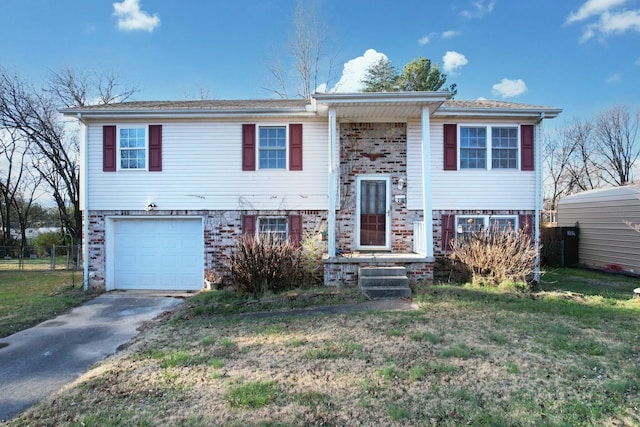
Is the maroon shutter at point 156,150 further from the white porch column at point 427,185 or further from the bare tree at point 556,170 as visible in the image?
the bare tree at point 556,170

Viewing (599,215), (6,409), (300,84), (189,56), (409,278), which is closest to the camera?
(6,409)

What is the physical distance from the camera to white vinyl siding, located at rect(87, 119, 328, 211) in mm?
9484

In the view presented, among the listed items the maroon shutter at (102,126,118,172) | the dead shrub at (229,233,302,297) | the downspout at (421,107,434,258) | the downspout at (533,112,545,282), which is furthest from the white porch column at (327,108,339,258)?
the maroon shutter at (102,126,118,172)

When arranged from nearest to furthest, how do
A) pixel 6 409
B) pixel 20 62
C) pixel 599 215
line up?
pixel 6 409 < pixel 599 215 < pixel 20 62

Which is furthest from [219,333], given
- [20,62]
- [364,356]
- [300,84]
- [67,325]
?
[20,62]

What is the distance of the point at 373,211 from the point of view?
9734mm

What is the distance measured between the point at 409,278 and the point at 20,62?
818 inches

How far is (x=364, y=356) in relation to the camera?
416 cm

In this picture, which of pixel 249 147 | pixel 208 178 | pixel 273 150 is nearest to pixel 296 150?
pixel 273 150

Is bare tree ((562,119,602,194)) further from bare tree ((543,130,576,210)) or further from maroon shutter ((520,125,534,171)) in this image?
maroon shutter ((520,125,534,171))

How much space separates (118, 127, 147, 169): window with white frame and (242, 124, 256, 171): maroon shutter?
2.69 meters

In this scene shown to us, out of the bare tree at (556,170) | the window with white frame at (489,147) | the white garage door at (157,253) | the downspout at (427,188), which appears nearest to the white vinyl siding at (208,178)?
the white garage door at (157,253)

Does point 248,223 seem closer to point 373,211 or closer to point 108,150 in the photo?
point 373,211

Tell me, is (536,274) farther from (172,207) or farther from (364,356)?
(172,207)
